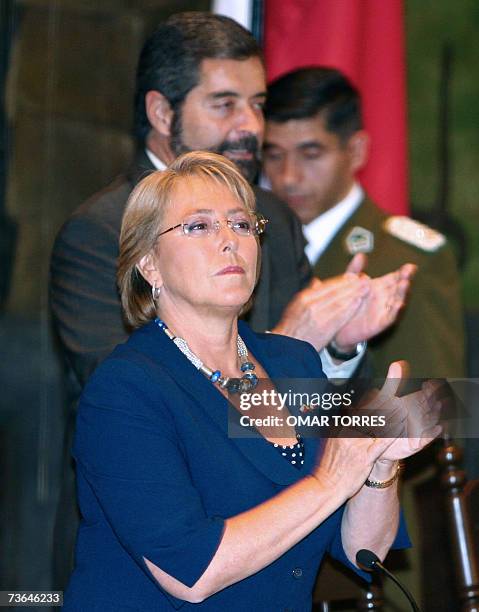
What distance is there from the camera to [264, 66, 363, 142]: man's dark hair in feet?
11.8

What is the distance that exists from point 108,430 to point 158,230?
411 millimetres

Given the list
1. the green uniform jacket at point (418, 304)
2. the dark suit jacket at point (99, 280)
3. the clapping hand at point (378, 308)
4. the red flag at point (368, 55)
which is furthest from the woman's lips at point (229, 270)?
the red flag at point (368, 55)

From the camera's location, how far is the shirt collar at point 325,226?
3.54 meters

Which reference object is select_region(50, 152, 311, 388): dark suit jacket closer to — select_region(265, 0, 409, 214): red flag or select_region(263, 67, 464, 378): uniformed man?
select_region(263, 67, 464, 378): uniformed man

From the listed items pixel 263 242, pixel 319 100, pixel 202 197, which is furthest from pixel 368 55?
pixel 202 197

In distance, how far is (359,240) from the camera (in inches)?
138

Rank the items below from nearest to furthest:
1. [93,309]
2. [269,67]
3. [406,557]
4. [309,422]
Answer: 1. [309,422]
2. [93,309]
3. [406,557]
4. [269,67]

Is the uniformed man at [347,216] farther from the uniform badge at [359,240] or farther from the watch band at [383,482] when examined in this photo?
the watch band at [383,482]

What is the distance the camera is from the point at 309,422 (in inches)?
78.7

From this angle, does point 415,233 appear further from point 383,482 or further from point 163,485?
point 163,485

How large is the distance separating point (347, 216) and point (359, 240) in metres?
0.10

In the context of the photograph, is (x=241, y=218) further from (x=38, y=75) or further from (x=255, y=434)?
(x=38, y=75)

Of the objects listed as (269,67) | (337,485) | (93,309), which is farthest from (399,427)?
(269,67)

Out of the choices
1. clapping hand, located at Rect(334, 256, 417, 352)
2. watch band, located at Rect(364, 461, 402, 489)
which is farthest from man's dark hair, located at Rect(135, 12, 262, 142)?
watch band, located at Rect(364, 461, 402, 489)
